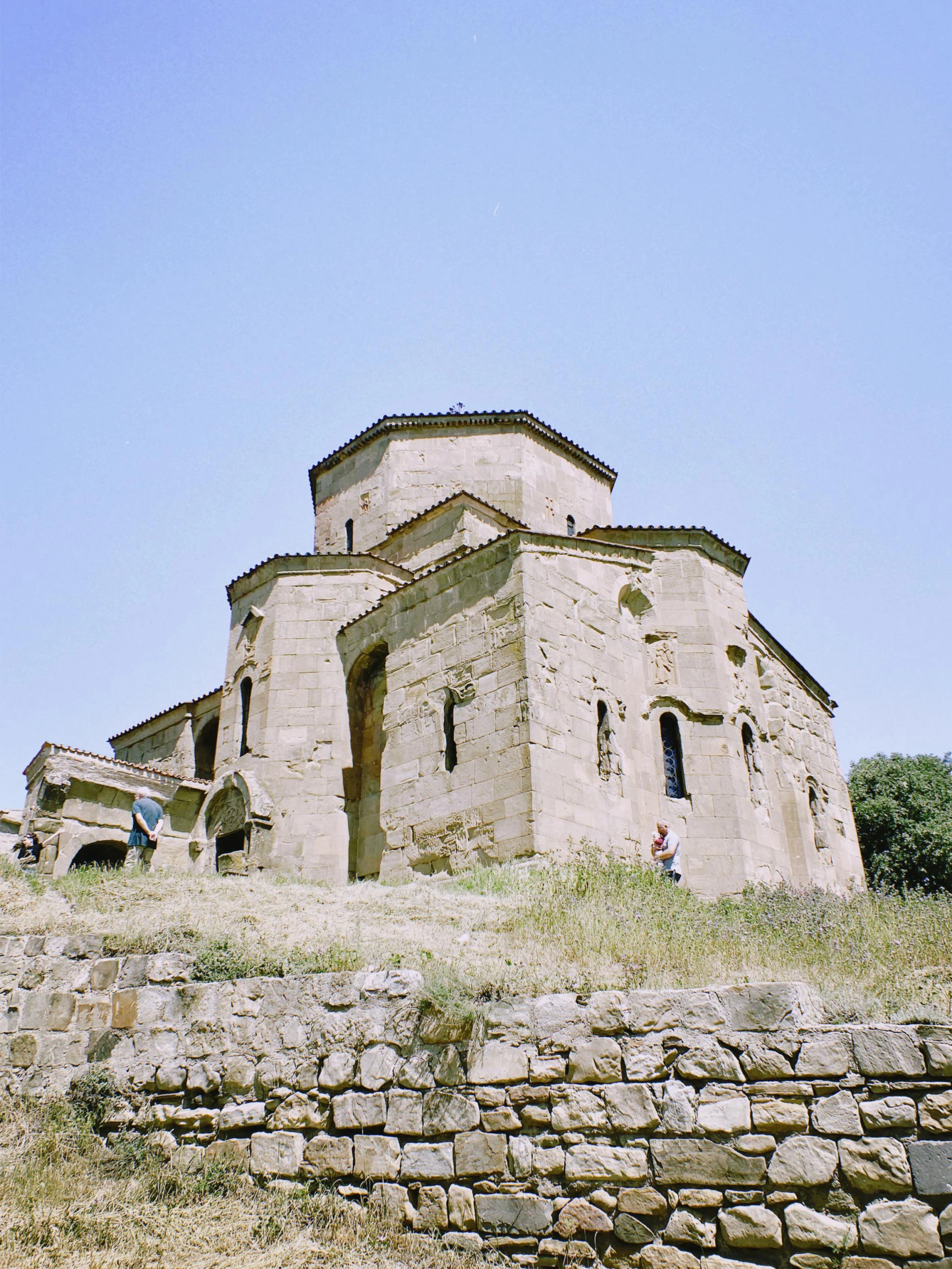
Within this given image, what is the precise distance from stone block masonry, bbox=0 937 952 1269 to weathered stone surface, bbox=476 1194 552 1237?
1 cm

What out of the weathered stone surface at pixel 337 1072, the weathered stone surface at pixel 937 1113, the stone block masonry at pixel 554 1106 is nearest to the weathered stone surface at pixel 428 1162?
the stone block masonry at pixel 554 1106

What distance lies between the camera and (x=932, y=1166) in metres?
4.22

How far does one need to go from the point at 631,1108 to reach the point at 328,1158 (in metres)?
1.91

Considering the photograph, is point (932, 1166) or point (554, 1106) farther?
Answer: point (554, 1106)

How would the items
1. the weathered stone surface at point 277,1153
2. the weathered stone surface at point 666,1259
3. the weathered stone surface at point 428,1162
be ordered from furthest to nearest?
the weathered stone surface at point 277,1153
the weathered stone surface at point 428,1162
the weathered stone surface at point 666,1259

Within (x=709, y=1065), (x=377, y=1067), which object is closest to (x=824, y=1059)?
(x=709, y=1065)

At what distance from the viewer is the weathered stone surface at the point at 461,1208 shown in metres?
5.08

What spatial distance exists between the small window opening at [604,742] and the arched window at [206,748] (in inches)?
347

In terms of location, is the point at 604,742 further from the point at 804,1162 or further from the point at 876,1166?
the point at 876,1166

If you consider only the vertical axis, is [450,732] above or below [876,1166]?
above

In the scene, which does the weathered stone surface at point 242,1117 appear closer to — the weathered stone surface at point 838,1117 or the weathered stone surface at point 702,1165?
the weathered stone surface at point 702,1165

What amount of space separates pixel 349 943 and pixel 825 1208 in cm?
352

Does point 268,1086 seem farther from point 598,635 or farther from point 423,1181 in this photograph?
point 598,635

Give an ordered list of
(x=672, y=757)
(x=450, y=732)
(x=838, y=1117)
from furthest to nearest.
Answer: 1. (x=672, y=757)
2. (x=450, y=732)
3. (x=838, y=1117)
